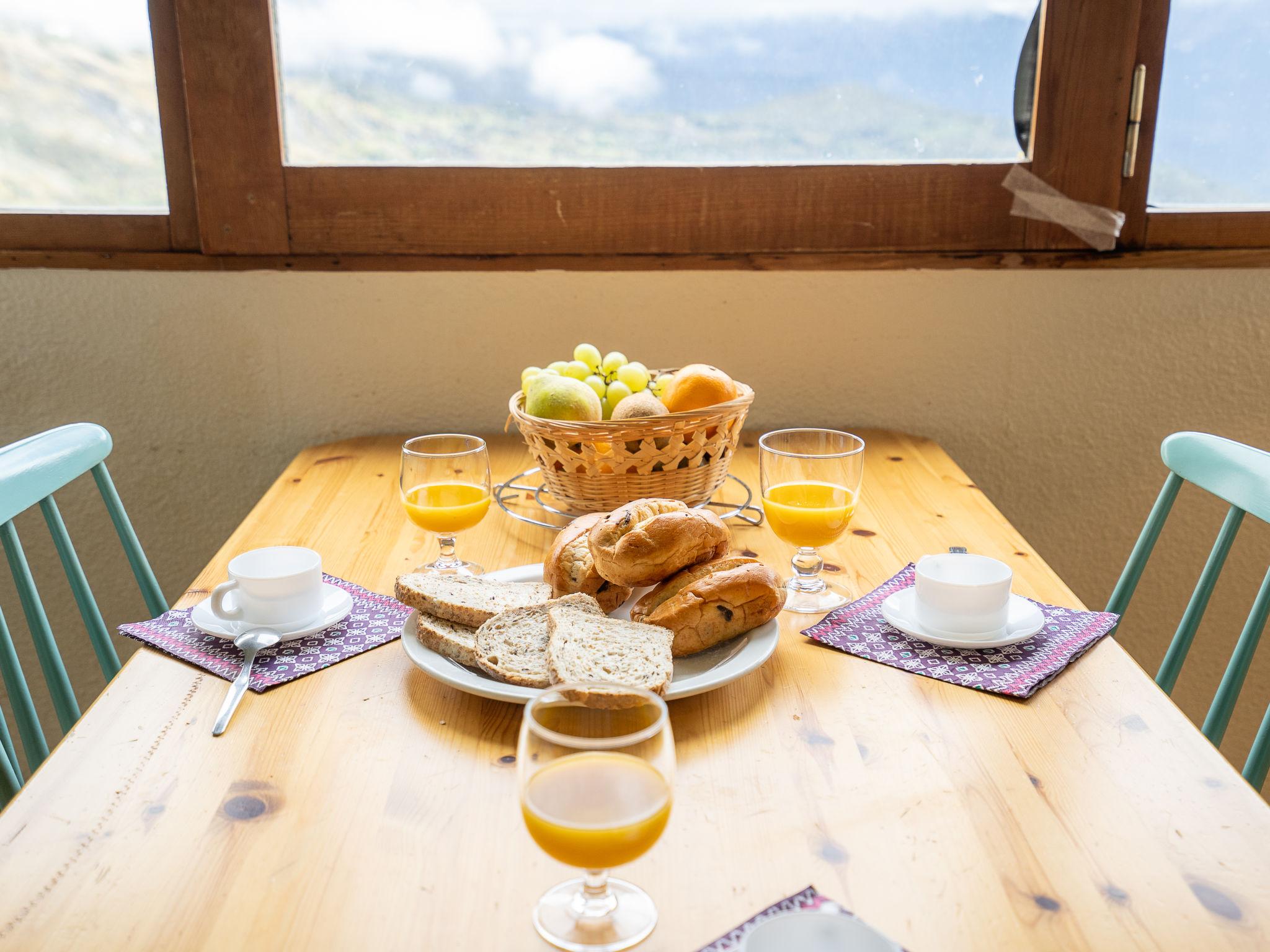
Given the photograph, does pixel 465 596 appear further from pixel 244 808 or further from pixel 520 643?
pixel 244 808

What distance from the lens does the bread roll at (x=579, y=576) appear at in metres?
1.05

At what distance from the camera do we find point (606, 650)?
35.2 inches

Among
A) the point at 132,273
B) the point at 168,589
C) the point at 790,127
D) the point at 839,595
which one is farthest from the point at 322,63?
the point at 839,595

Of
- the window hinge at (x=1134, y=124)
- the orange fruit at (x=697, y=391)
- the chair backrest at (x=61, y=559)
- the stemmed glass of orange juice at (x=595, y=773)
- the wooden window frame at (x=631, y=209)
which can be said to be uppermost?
the window hinge at (x=1134, y=124)

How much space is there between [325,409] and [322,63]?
60cm

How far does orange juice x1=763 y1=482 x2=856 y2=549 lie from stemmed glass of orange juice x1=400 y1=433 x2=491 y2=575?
1.09 feet

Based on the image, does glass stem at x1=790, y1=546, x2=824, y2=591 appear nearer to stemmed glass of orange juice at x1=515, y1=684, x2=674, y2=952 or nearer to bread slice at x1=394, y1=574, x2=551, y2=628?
bread slice at x1=394, y1=574, x2=551, y2=628

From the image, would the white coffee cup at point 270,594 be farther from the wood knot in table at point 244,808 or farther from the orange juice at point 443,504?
the wood knot in table at point 244,808

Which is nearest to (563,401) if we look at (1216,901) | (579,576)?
(579,576)

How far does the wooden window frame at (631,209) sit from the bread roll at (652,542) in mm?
871

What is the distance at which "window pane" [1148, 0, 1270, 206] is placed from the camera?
1758 mm

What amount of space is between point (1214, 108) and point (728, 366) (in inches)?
37.6

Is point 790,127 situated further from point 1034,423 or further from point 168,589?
point 168,589

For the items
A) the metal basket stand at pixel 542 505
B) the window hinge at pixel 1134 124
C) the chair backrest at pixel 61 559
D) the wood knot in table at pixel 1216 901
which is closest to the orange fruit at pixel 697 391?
the metal basket stand at pixel 542 505
